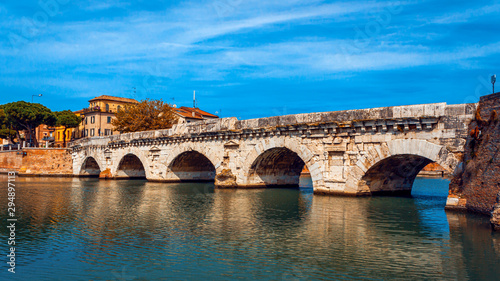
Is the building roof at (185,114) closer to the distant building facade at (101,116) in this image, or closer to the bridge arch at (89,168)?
the distant building facade at (101,116)

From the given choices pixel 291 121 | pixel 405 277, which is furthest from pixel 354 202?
pixel 405 277

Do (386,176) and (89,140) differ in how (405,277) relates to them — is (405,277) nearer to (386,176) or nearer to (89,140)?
(386,176)

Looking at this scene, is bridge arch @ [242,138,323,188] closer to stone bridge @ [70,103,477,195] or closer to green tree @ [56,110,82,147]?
stone bridge @ [70,103,477,195]

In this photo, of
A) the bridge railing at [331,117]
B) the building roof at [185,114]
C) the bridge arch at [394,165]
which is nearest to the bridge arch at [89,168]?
the bridge railing at [331,117]

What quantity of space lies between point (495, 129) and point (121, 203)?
1788 cm

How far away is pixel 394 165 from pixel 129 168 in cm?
3015

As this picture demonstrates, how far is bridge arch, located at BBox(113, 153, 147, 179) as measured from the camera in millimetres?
44350

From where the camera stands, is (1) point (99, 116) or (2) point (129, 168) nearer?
(2) point (129, 168)

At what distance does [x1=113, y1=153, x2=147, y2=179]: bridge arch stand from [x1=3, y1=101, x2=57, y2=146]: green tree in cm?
2693

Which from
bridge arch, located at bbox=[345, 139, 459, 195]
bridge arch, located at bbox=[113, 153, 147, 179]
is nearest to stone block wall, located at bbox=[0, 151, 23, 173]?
bridge arch, located at bbox=[113, 153, 147, 179]

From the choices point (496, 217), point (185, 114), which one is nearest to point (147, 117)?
point (185, 114)

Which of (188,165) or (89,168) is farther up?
(188,165)

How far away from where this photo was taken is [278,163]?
30.5 m

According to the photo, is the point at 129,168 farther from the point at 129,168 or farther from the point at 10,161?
the point at 10,161
